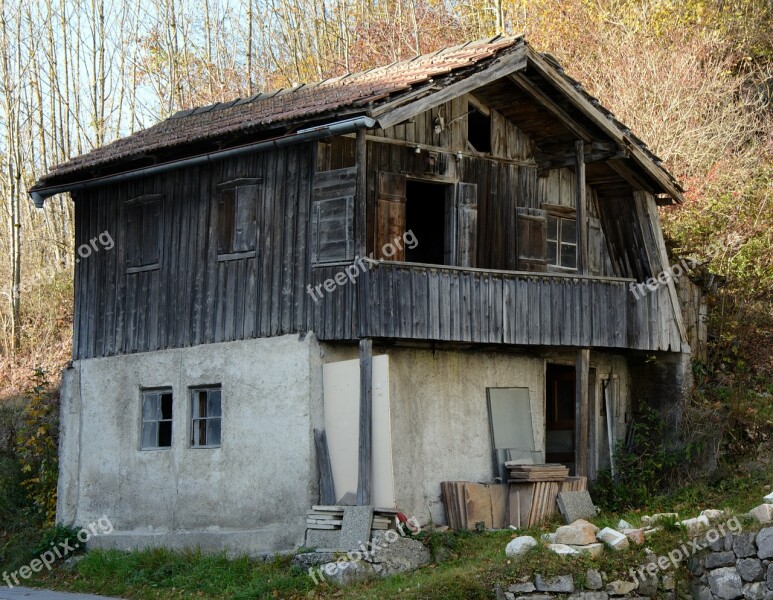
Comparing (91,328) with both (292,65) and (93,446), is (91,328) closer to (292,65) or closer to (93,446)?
(93,446)

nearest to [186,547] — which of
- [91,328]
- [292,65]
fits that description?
[91,328]

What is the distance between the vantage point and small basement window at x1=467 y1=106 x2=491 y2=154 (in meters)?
19.1

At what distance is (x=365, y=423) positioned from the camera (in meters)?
16.1

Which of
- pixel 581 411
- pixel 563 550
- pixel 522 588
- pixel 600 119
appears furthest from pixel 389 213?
pixel 522 588

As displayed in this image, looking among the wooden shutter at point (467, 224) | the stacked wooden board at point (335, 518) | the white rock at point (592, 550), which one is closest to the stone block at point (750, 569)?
the white rock at point (592, 550)

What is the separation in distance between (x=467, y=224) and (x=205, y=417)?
16.4 feet

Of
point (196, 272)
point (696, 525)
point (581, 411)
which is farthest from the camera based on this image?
point (196, 272)

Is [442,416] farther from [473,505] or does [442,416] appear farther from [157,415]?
[157,415]

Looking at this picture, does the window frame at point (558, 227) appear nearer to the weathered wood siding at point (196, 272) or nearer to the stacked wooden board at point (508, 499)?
the stacked wooden board at point (508, 499)

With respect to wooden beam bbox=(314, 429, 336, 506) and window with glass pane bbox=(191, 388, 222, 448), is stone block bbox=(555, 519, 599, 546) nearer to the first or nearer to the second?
wooden beam bbox=(314, 429, 336, 506)

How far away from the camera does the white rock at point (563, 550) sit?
14.4 meters

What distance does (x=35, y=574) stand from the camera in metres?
18.9

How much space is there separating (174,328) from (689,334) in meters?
8.69

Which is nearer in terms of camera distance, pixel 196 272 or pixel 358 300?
pixel 358 300
